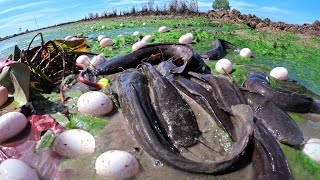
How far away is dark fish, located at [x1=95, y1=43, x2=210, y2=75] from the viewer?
19.8 ft

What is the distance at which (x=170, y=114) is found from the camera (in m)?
4.14

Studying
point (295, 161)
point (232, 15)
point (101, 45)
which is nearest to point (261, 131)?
point (295, 161)

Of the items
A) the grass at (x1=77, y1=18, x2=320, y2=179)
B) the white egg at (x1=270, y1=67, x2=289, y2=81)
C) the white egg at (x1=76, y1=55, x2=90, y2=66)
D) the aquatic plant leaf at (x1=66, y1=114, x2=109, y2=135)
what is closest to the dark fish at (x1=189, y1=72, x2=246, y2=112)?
the grass at (x1=77, y1=18, x2=320, y2=179)

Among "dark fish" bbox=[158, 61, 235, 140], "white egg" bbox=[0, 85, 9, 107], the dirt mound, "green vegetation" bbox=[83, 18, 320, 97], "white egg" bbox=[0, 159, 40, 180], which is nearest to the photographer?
"white egg" bbox=[0, 159, 40, 180]

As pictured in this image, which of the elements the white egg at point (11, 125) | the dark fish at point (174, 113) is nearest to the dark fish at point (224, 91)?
the dark fish at point (174, 113)

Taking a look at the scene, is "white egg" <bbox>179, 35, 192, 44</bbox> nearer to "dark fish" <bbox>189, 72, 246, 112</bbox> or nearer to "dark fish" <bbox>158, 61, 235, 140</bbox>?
"dark fish" <bbox>158, 61, 235, 140</bbox>

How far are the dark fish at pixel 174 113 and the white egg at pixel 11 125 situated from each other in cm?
171

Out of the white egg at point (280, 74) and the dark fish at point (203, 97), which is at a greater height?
the dark fish at point (203, 97)

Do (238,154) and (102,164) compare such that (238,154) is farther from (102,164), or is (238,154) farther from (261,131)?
(102,164)

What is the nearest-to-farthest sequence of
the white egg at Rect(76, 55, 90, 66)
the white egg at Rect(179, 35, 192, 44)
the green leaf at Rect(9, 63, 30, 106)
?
the green leaf at Rect(9, 63, 30, 106) → the white egg at Rect(76, 55, 90, 66) → the white egg at Rect(179, 35, 192, 44)

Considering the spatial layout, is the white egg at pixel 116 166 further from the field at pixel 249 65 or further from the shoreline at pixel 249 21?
the shoreline at pixel 249 21

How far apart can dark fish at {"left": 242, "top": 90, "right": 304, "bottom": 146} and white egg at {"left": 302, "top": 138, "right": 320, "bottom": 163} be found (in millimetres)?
89

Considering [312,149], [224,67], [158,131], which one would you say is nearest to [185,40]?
[224,67]

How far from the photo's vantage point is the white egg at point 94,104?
174 inches
